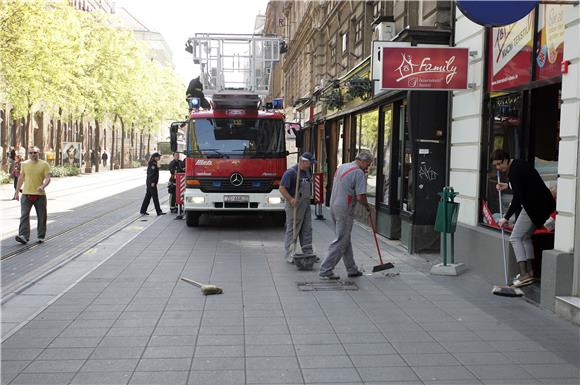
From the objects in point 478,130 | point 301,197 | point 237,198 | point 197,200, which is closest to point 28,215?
point 197,200

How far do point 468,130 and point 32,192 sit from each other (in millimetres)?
7820

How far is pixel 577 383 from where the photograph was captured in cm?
459

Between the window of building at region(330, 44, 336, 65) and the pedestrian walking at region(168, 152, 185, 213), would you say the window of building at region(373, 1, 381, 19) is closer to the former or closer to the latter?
the window of building at region(330, 44, 336, 65)

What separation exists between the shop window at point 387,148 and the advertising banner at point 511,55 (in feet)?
13.3

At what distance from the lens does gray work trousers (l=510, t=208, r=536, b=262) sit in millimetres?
7355

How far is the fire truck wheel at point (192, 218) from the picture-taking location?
1453 centimetres

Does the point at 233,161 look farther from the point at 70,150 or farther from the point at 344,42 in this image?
the point at 70,150

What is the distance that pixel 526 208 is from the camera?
23.7ft

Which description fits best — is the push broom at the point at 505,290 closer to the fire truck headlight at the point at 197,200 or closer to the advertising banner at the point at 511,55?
the advertising banner at the point at 511,55

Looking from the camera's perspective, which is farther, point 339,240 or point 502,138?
point 502,138

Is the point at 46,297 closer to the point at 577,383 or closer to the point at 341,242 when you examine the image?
the point at 341,242

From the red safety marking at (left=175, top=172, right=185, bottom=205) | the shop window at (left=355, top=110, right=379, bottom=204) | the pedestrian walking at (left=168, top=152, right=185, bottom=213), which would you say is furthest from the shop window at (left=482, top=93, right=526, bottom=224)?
the pedestrian walking at (left=168, top=152, right=185, bottom=213)

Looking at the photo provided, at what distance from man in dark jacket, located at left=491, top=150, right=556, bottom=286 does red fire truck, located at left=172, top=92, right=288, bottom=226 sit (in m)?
7.37

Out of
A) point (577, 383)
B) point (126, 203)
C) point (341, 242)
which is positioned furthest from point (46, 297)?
point (126, 203)
